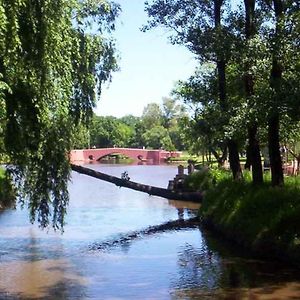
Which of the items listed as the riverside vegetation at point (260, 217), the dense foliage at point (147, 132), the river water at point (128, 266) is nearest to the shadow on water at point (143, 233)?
the river water at point (128, 266)

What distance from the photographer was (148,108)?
407ft

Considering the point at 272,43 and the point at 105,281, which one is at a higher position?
the point at 272,43

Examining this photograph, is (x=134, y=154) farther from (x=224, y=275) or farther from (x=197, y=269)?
(x=224, y=275)

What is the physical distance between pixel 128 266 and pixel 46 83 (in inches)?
276

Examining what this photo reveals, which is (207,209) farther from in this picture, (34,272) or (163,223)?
(34,272)

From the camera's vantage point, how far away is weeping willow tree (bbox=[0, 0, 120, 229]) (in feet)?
31.7

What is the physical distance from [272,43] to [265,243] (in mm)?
5392

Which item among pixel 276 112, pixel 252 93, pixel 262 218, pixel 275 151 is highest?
pixel 252 93

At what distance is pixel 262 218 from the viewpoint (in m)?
16.5

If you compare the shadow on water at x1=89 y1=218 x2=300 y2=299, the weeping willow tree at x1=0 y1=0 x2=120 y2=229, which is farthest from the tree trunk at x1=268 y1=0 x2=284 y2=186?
the weeping willow tree at x1=0 y1=0 x2=120 y2=229

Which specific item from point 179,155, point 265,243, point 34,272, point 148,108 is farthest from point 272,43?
point 148,108

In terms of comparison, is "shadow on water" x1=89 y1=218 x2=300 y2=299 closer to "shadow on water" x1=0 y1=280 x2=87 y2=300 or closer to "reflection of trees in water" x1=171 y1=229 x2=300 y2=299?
"reflection of trees in water" x1=171 y1=229 x2=300 y2=299

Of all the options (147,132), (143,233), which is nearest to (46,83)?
(143,233)

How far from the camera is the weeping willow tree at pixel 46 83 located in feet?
31.7
